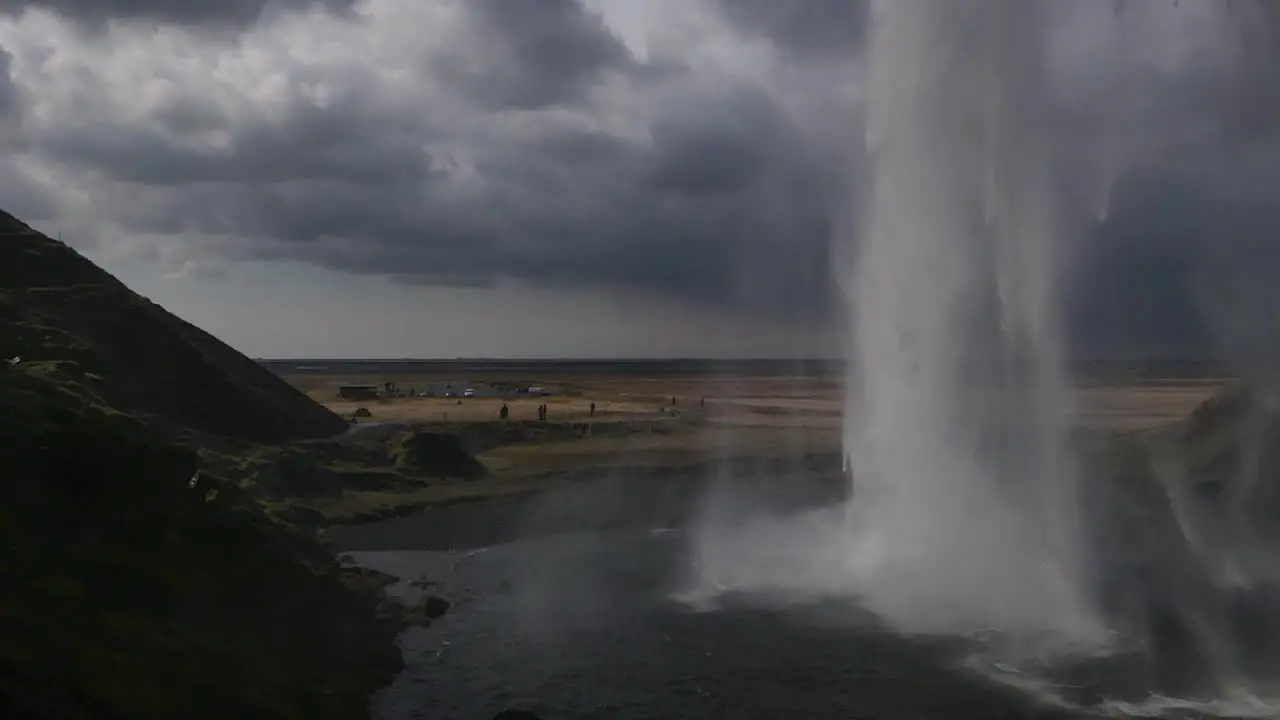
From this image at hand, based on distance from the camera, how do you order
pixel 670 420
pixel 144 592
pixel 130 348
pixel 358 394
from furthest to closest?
Answer: pixel 358 394 < pixel 670 420 < pixel 130 348 < pixel 144 592

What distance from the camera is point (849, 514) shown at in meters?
55.1

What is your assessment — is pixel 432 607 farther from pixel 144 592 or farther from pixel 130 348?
pixel 130 348

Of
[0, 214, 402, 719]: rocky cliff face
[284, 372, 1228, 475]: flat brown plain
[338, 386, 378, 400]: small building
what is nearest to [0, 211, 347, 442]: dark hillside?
[284, 372, 1228, 475]: flat brown plain

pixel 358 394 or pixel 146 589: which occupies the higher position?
pixel 358 394

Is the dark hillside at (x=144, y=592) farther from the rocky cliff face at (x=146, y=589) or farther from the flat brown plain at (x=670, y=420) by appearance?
the flat brown plain at (x=670, y=420)

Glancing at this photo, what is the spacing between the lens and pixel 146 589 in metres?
30.5

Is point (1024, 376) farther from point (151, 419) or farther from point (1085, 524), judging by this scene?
point (151, 419)

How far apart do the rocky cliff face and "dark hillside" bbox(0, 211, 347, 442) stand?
1109 inches

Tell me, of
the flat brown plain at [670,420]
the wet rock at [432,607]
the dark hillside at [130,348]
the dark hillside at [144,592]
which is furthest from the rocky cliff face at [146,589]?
the flat brown plain at [670,420]

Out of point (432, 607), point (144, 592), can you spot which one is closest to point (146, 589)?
point (144, 592)

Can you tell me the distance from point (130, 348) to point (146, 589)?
59181mm

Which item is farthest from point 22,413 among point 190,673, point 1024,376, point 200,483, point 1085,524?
point 1085,524

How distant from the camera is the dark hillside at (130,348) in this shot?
7525 cm

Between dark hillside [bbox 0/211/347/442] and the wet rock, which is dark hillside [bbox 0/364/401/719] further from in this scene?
dark hillside [bbox 0/211/347/442]
